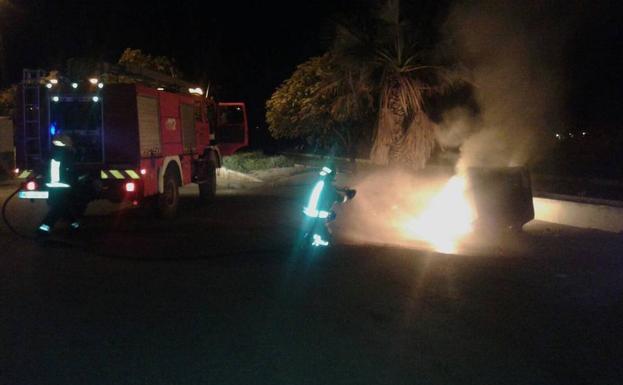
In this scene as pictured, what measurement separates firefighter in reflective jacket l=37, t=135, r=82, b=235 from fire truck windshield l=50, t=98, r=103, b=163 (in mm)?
1792

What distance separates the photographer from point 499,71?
18.8 meters

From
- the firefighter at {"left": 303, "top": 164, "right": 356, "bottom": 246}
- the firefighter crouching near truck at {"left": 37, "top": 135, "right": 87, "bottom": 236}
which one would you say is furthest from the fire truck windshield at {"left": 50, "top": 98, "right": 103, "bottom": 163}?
the firefighter at {"left": 303, "top": 164, "right": 356, "bottom": 246}

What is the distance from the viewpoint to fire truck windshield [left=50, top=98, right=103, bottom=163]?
12492 millimetres

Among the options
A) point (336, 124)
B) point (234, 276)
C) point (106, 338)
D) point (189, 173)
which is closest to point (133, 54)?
point (336, 124)

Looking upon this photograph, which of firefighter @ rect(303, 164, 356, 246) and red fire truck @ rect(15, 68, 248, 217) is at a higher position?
red fire truck @ rect(15, 68, 248, 217)

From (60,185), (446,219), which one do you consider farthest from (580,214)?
(60,185)

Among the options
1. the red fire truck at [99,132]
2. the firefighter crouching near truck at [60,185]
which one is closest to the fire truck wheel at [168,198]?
the red fire truck at [99,132]

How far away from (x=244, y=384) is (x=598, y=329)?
11.3 ft

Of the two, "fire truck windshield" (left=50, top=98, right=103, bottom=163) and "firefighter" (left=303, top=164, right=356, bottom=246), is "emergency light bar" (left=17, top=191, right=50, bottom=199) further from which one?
"firefighter" (left=303, top=164, right=356, bottom=246)

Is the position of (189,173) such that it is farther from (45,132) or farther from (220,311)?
(220,311)

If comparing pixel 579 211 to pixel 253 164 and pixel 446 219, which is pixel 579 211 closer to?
pixel 446 219

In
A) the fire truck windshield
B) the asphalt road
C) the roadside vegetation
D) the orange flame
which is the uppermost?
the fire truck windshield

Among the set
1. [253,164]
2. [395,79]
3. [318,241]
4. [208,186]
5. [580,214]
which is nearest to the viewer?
[318,241]

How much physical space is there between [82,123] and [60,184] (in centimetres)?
260
